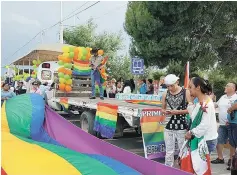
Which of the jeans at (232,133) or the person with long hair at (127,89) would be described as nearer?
the jeans at (232,133)

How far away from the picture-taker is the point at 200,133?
13.2 ft

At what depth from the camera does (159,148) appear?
5.99 metres

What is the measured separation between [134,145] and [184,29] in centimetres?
1175

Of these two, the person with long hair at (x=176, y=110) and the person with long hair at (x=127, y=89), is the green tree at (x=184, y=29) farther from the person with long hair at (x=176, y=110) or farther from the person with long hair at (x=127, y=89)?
the person with long hair at (x=176, y=110)

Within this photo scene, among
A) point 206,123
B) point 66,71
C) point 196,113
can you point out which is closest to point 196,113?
point 196,113

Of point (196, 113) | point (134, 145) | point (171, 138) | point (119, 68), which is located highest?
point (119, 68)

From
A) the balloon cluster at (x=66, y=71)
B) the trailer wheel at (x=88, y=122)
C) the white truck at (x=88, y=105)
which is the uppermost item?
the balloon cluster at (x=66, y=71)

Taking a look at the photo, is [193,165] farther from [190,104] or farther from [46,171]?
[46,171]

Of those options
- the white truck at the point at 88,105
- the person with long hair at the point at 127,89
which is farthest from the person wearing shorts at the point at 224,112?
the person with long hair at the point at 127,89

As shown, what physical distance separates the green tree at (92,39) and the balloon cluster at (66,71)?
16.1 meters

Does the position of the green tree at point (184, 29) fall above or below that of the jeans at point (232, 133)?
above

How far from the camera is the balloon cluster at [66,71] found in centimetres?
1106

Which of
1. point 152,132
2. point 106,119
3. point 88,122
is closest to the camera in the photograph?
point 152,132

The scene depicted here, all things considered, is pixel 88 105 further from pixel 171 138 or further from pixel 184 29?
pixel 184 29
